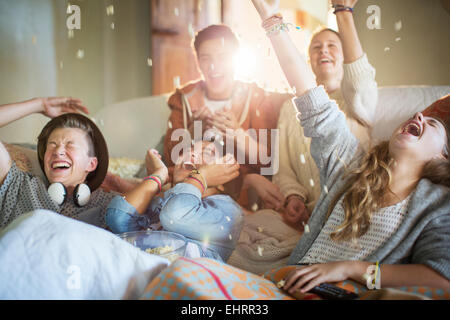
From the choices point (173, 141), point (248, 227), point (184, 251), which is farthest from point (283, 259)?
point (173, 141)

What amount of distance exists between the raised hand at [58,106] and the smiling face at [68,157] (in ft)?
0.55

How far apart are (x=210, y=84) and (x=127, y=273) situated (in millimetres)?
726

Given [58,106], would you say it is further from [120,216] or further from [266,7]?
[266,7]

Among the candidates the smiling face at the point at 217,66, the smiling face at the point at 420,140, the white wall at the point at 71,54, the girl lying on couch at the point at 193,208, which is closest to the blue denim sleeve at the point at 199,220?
the girl lying on couch at the point at 193,208

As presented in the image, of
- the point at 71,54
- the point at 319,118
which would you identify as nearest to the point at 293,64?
the point at 319,118

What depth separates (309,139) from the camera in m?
1.17

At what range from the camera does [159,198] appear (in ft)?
3.79

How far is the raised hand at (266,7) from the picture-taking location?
3.49ft

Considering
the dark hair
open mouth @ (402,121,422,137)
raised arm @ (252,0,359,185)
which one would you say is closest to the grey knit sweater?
raised arm @ (252,0,359,185)

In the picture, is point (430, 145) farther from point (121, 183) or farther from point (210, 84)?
point (121, 183)

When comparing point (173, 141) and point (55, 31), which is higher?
point (55, 31)

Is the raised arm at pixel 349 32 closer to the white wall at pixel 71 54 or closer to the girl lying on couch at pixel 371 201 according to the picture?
the girl lying on couch at pixel 371 201

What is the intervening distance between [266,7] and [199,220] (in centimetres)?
61

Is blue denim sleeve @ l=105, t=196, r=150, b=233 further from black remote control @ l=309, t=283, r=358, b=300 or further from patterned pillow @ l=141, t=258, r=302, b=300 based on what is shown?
black remote control @ l=309, t=283, r=358, b=300
